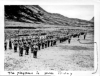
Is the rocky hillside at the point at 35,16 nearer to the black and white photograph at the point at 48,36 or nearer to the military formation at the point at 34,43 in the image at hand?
the black and white photograph at the point at 48,36

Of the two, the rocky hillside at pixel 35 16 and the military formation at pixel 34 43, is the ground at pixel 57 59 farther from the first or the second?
the rocky hillside at pixel 35 16

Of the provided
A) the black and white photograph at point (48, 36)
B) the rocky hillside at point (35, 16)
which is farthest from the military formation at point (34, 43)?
the rocky hillside at point (35, 16)

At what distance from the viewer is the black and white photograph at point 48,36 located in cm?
180

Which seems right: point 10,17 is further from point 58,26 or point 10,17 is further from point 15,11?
point 58,26

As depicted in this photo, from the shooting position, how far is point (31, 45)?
1.86 meters

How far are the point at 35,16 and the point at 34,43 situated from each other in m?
0.33

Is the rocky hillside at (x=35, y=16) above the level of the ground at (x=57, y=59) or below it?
above

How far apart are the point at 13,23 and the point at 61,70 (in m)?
0.80

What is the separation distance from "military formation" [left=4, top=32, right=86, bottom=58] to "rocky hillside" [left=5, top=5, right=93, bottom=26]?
0.16m

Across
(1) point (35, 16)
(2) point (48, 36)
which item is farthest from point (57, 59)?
(1) point (35, 16)

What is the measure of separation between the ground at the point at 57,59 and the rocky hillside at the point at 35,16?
27 cm

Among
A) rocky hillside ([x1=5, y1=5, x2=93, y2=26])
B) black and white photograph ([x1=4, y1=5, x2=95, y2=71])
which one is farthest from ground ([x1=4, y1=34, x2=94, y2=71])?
rocky hillside ([x1=5, y1=5, x2=93, y2=26])

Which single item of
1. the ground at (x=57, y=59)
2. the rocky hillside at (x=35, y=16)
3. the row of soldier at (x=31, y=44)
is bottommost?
the ground at (x=57, y=59)

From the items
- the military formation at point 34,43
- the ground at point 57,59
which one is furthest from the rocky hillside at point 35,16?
the ground at point 57,59
